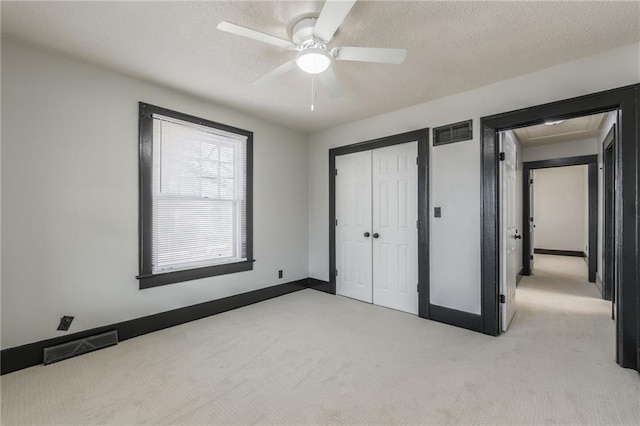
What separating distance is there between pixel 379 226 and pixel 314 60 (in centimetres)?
247

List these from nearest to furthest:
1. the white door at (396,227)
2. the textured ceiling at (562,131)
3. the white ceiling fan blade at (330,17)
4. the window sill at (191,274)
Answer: the white ceiling fan blade at (330,17), the window sill at (191,274), the white door at (396,227), the textured ceiling at (562,131)

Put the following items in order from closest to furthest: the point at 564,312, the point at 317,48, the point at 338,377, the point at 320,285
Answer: the point at 317,48
the point at 338,377
the point at 564,312
the point at 320,285

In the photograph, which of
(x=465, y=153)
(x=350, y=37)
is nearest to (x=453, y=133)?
(x=465, y=153)

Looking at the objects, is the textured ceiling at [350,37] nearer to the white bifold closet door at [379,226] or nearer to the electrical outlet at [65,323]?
the white bifold closet door at [379,226]

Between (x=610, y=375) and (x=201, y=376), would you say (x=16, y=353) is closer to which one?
(x=201, y=376)

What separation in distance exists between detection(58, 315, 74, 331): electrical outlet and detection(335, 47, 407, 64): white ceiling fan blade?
3046 mm

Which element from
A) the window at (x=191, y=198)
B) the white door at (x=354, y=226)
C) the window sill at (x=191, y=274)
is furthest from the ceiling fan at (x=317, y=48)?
the window sill at (x=191, y=274)

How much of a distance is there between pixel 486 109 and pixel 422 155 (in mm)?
778

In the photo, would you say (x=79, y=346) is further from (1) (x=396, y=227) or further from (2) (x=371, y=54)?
(1) (x=396, y=227)

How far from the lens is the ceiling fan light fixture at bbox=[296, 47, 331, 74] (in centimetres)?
191

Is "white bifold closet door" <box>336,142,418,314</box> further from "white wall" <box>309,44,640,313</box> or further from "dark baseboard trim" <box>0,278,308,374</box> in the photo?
"dark baseboard trim" <box>0,278,308,374</box>

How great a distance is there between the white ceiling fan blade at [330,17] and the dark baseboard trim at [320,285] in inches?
137

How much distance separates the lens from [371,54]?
75.9 inches

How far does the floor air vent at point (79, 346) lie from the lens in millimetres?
2338
